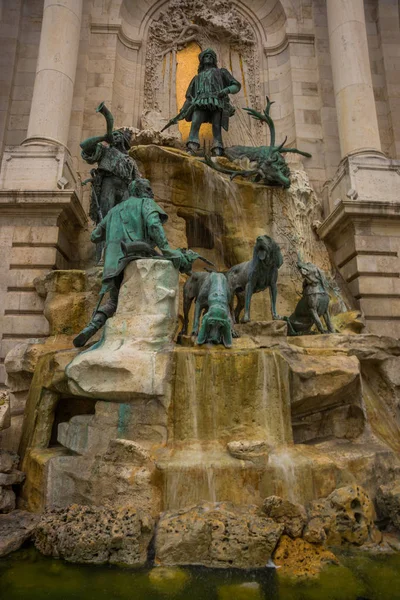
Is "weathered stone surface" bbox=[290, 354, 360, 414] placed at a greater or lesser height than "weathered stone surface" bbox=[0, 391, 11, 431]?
greater

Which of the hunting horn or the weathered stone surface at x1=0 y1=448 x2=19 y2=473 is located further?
the hunting horn

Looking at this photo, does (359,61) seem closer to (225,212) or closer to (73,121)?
(225,212)

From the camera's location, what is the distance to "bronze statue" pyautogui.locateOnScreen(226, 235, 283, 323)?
641cm

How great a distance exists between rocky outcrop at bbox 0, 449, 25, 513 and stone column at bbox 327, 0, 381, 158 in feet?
31.2

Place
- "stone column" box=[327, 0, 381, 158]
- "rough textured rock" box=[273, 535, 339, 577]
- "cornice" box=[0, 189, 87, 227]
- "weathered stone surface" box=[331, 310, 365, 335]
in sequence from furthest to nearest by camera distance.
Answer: "stone column" box=[327, 0, 381, 158] → "cornice" box=[0, 189, 87, 227] → "weathered stone surface" box=[331, 310, 365, 335] → "rough textured rock" box=[273, 535, 339, 577]

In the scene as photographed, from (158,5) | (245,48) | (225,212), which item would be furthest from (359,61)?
(158,5)

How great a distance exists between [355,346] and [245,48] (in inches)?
484

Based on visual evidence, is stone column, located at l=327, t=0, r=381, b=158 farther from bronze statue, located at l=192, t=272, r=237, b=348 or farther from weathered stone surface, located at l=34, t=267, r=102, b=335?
weathered stone surface, located at l=34, t=267, r=102, b=335

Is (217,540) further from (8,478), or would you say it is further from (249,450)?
(8,478)

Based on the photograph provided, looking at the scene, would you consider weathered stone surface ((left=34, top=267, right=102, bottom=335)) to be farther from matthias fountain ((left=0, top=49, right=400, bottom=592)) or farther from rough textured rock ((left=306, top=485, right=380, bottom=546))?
rough textured rock ((left=306, top=485, right=380, bottom=546))

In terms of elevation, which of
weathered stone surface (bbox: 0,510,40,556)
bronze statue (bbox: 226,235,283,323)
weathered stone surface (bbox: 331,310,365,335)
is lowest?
weathered stone surface (bbox: 0,510,40,556)

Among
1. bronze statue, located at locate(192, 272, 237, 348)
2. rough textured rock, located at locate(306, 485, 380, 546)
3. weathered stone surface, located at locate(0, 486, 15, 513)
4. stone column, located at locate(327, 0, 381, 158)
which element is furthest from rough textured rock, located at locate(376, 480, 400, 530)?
stone column, located at locate(327, 0, 381, 158)

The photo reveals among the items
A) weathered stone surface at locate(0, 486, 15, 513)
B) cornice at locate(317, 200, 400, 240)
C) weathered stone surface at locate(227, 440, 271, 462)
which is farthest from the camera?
cornice at locate(317, 200, 400, 240)

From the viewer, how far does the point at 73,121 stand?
11.9 meters
